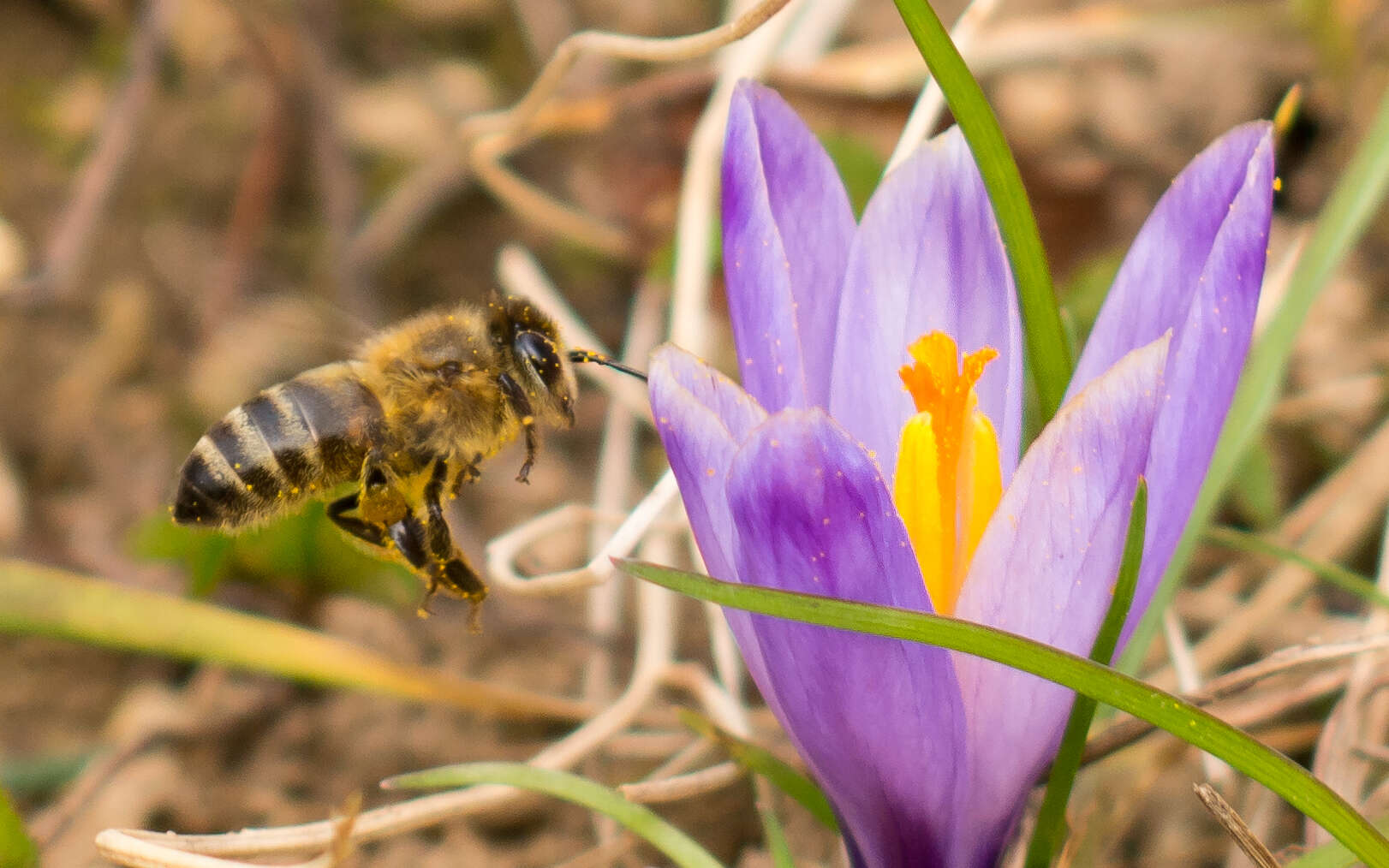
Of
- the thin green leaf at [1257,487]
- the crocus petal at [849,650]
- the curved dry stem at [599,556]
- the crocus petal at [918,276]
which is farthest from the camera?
the thin green leaf at [1257,487]

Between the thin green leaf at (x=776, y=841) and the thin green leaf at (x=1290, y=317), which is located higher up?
the thin green leaf at (x=1290, y=317)

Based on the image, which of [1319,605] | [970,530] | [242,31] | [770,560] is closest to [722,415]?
[770,560]

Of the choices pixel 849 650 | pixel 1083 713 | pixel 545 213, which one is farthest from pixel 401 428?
pixel 545 213

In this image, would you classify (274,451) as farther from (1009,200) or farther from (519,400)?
(1009,200)

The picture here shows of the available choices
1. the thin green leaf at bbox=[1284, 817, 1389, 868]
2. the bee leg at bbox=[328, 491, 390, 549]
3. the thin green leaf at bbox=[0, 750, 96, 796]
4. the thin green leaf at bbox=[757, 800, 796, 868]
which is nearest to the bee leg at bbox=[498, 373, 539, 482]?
the bee leg at bbox=[328, 491, 390, 549]

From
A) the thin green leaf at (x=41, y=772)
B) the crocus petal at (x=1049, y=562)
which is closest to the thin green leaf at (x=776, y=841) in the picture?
the crocus petal at (x=1049, y=562)

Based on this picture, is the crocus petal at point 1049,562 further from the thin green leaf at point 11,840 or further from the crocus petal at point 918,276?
the thin green leaf at point 11,840

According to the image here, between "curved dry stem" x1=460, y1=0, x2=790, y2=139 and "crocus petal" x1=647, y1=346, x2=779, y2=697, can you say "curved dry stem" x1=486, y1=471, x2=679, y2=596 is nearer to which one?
"crocus petal" x1=647, y1=346, x2=779, y2=697
